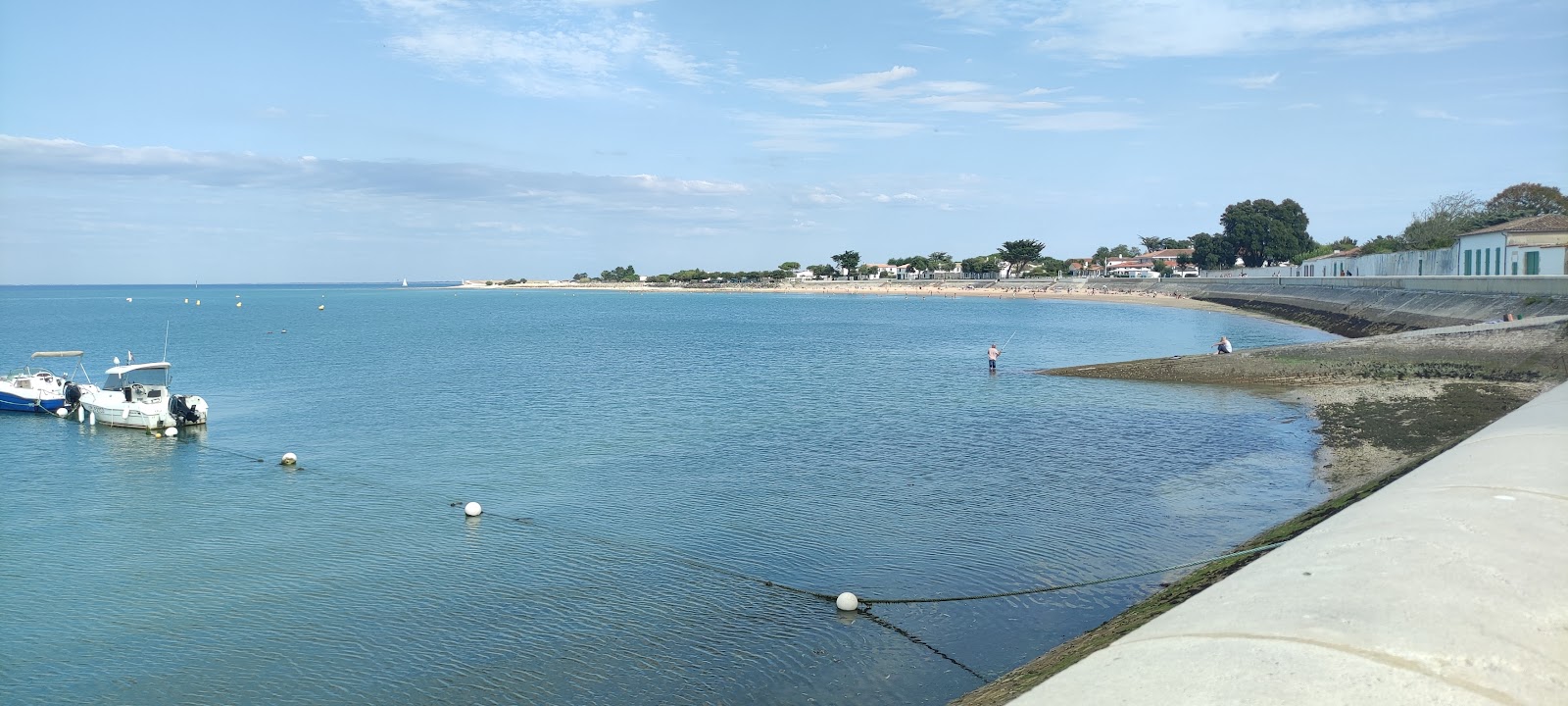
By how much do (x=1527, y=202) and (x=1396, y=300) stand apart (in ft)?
140

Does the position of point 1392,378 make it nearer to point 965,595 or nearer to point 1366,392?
point 1366,392

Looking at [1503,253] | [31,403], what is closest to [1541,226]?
[1503,253]

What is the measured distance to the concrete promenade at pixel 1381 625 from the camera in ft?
20.3

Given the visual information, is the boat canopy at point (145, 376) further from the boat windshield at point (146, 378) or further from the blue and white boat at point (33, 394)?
the blue and white boat at point (33, 394)

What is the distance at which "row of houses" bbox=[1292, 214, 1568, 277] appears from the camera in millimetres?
54250

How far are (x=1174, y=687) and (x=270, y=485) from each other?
2279 centimetres

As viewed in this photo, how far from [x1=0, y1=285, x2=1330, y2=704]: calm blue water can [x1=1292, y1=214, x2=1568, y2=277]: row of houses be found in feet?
109

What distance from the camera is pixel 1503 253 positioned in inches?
2335

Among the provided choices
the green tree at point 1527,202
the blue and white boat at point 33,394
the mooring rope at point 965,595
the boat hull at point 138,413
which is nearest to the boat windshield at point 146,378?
the boat hull at point 138,413

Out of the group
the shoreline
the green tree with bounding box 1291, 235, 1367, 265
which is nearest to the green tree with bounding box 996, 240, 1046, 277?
the green tree with bounding box 1291, 235, 1367, 265

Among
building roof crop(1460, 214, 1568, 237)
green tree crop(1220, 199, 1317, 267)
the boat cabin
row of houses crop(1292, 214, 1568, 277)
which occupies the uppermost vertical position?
green tree crop(1220, 199, 1317, 267)

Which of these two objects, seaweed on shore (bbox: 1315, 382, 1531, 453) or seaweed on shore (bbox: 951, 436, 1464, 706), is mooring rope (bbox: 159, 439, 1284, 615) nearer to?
seaweed on shore (bbox: 951, 436, 1464, 706)

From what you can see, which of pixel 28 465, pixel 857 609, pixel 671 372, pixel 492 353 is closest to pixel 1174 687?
pixel 857 609

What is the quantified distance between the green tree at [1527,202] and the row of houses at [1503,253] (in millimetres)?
17002
